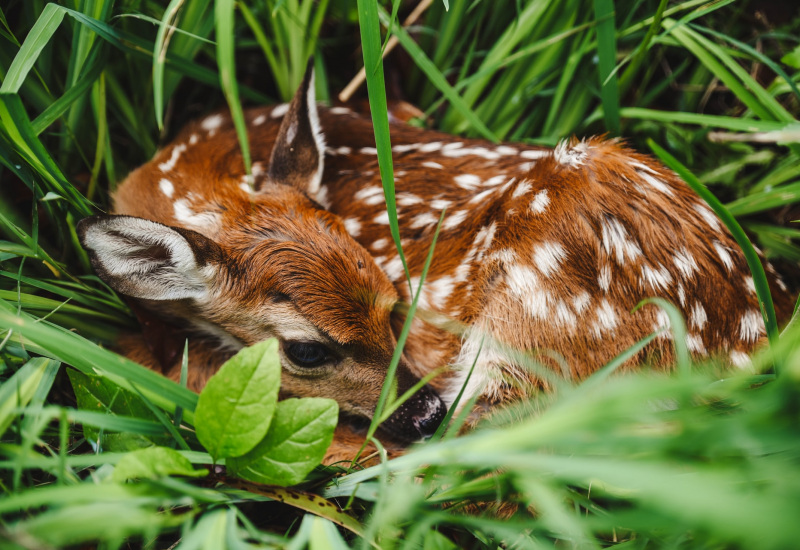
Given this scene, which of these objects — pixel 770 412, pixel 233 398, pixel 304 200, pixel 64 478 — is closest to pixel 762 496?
pixel 770 412

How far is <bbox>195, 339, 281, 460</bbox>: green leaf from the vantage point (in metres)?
1.30

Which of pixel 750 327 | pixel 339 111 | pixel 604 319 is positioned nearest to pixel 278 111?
pixel 339 111

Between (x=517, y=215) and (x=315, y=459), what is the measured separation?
1035mm

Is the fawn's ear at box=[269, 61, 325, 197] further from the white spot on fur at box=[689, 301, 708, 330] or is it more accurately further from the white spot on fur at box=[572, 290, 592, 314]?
the white spot on fur at box=[689, 301, 708, 330]

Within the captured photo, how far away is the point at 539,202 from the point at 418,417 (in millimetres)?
841

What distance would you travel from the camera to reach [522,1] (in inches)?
92.5

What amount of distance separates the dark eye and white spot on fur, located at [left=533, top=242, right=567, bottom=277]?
30.2 inches

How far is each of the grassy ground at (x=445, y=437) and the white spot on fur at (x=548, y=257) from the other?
0.41 metres

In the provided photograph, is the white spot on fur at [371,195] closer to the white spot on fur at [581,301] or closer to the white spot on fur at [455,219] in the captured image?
the white spot on fur at [455,219]

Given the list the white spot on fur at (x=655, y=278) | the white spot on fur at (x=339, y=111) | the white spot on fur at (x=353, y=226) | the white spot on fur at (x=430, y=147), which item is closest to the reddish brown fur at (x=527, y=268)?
the white spot on fur at (x=655, y=278)

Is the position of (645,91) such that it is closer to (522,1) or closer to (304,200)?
(522,1)

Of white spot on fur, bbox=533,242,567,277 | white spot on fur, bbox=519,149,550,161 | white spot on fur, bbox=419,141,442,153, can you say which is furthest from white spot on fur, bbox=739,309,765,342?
white spot on fur, bbox=419,141,442,153

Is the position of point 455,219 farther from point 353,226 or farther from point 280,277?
point 280,277

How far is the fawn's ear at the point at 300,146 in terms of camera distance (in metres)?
1.93
